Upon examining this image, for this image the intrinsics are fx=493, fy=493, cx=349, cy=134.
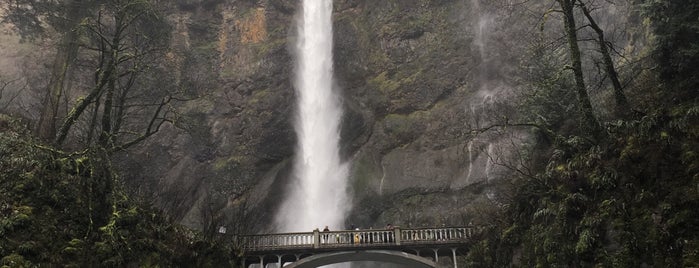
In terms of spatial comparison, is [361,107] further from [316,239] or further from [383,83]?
[316,239]

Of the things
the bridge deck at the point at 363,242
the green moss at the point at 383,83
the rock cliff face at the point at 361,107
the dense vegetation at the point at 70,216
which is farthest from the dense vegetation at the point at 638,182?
the green moss at the point at 383,83

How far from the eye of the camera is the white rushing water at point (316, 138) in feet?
120

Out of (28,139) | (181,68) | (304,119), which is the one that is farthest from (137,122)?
(28,139)

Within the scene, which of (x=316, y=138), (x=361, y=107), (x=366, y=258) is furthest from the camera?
(x=361, y=107)

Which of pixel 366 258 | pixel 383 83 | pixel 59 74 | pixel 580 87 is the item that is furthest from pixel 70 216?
pixel 383 83

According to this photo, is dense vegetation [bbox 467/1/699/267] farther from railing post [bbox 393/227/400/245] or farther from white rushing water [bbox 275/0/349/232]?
white rushing water [bbox 275/0/349/232]

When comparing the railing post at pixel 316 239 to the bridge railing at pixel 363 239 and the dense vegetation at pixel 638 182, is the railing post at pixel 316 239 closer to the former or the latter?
the bridge railing at pixel 363 239

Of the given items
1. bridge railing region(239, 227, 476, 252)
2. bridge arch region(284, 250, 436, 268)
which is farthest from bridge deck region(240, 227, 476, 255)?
bridge arch region(284, 250, 436, 268)

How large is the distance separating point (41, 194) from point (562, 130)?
17.1 meters

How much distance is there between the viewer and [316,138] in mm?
41094

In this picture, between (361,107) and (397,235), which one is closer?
(397,235)

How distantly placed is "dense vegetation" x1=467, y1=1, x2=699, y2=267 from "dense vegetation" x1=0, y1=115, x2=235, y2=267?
1178 cm

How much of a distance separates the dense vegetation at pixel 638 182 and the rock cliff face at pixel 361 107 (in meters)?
15.1

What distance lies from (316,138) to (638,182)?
30.9 m
